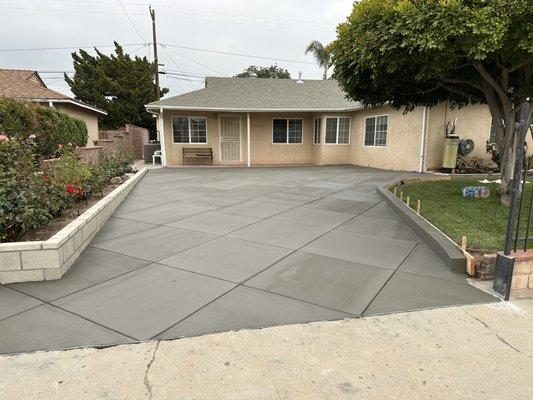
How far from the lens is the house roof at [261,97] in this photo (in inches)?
633

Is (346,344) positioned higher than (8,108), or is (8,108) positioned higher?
(8,108)

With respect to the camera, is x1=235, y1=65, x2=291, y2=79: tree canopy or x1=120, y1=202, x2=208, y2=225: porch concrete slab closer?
x1=120, y1=202, x2=208, y2=225: porch concrete slab

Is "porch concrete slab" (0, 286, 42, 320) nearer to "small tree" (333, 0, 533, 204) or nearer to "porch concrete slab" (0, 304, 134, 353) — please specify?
"porch concrete slab" (0, 304, 134, 353)

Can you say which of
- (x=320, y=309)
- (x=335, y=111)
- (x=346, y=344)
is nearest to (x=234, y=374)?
(x=346, y=344)

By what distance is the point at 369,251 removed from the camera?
462 cm

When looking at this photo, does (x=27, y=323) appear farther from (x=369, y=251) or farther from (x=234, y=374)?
(x=369, y=251)

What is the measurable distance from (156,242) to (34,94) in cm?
1305

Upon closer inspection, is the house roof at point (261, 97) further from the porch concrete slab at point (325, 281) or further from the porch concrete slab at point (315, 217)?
the porch concrete slab at point (325, 281)

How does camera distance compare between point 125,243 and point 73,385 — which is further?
point 125,243

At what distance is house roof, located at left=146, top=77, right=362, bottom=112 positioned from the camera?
16.1 m

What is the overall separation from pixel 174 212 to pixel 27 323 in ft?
13.2

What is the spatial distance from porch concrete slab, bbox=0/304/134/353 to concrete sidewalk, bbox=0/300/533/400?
4.0 inches

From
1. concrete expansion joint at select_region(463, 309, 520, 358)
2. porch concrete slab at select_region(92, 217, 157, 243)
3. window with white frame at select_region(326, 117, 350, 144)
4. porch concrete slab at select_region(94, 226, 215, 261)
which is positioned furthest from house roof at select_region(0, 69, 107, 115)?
concrete expansion joint at select_region(463, 309, 520, 358)

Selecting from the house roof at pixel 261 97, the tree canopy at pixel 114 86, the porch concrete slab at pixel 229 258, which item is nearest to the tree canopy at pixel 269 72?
the tree canopy at pixel 114 86
